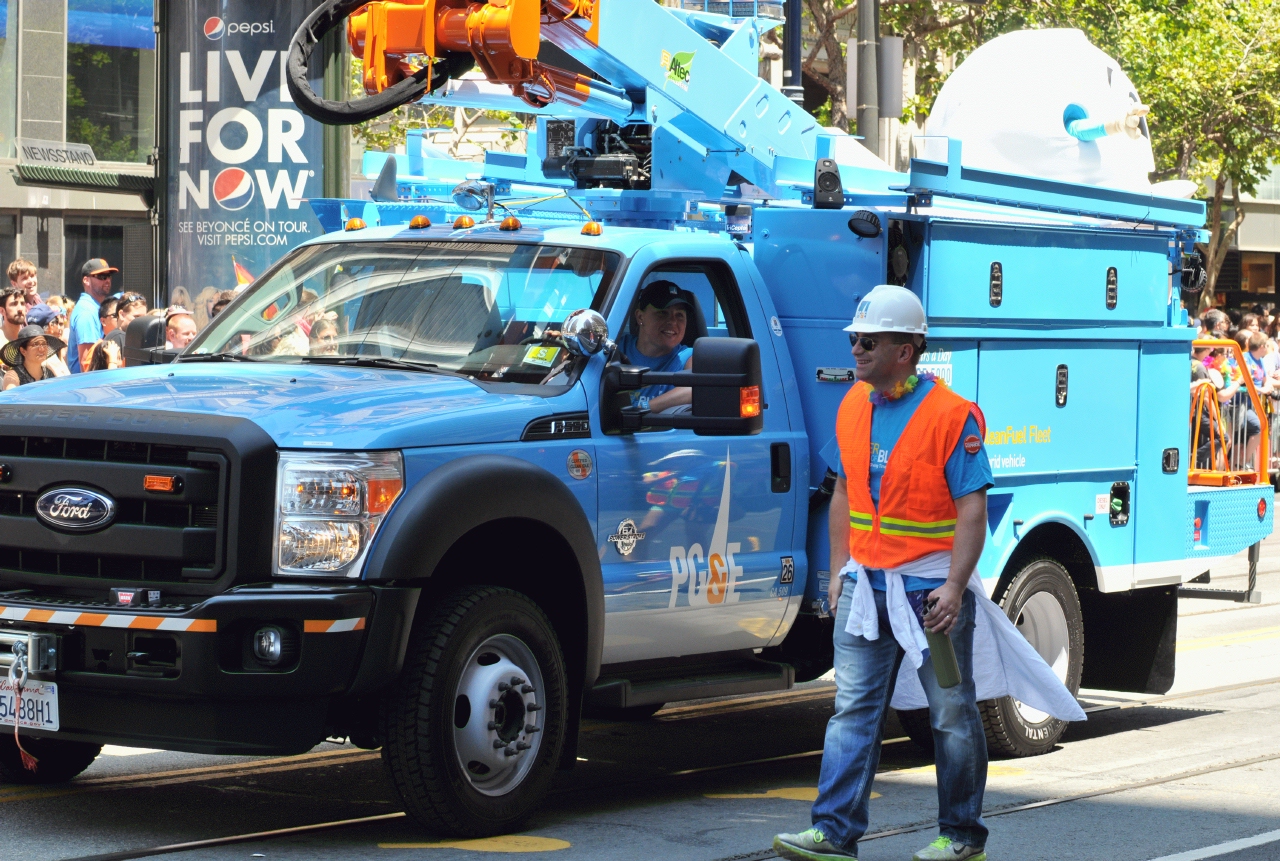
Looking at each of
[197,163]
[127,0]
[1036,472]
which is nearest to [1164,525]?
[1036,472]

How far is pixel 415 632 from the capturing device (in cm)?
629

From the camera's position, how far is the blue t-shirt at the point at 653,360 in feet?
24.0

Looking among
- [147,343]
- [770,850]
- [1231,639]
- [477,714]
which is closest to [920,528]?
[770,850]

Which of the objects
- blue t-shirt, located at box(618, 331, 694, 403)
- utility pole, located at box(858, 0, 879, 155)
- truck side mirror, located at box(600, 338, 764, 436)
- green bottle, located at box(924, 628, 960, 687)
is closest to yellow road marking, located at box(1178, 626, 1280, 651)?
blue t-shirt, located at box(618, 331, 694, 403)

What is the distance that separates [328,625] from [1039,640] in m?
4.02

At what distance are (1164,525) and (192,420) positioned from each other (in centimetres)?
523

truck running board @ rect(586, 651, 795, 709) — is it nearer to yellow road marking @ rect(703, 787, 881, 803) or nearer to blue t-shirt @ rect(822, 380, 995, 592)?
yellow road marking @ rect(703, 787, 881, 803)

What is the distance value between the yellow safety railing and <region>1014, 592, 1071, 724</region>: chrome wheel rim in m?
1.52

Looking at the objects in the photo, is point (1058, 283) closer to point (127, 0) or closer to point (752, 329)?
point (752, 329)

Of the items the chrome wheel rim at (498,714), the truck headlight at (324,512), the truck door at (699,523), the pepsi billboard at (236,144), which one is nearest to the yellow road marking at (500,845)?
the chrome wheel rim at (498,714)

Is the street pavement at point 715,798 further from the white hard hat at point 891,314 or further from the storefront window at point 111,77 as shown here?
the storefront window at point 111,77

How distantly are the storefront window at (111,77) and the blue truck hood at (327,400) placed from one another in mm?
23343

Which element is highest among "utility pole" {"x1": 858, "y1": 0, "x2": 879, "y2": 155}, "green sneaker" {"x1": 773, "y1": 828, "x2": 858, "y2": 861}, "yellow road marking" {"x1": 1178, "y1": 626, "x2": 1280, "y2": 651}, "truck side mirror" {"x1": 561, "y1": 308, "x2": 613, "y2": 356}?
"utility pole" {"x1": 858, "y1": 0, "x2": 879, "y2": 155}

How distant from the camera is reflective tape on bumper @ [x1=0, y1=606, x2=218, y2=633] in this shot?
591 centimetres
